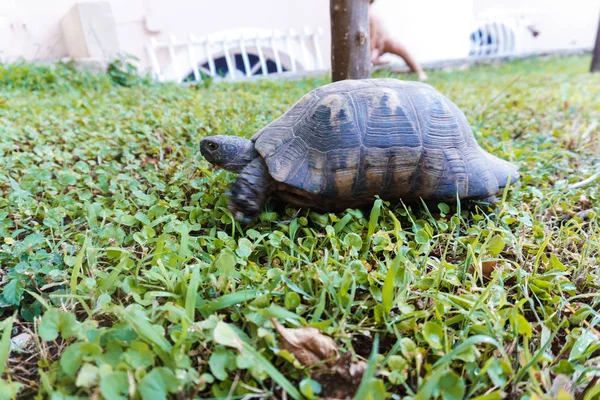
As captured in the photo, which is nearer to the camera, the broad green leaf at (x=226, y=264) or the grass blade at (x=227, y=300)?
the grass blade at (x=227, y=300)

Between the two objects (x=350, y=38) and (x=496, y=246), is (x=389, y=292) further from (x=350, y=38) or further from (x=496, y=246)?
(x=350, y=38)

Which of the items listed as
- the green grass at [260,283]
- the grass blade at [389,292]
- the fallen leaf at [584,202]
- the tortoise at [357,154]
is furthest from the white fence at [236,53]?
the grass blade at [389,292]

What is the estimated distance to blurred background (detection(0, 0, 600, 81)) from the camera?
19.5 ft

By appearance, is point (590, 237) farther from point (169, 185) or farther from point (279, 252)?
point (169, 185)

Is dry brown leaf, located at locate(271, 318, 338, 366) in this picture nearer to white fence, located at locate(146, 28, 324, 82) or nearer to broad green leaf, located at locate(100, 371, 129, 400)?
broad green leaf, located at locate(100, 371, 129, 400)

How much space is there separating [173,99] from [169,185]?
223cm

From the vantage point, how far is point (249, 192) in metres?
1.74

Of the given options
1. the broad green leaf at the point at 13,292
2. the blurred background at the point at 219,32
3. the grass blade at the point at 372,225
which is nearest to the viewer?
the broad green leaf at the point at 13,292

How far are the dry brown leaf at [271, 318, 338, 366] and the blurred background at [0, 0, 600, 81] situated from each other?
6.09 m

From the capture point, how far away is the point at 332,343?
105cm

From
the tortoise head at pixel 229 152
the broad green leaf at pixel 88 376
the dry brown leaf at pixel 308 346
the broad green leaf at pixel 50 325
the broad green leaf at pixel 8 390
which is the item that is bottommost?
the dry brown leaf at pixel 308 346

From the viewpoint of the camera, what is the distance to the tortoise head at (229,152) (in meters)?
1.87

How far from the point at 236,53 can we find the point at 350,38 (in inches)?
244

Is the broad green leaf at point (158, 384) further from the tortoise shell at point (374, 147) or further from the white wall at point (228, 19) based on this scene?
the white wall at point (228, 19)
